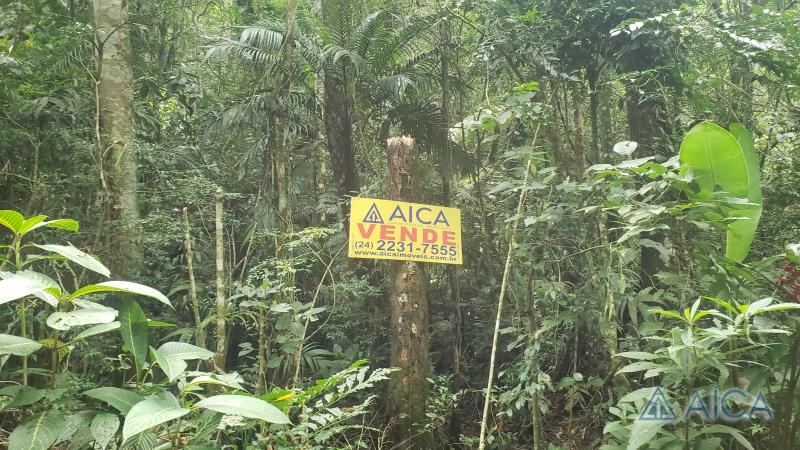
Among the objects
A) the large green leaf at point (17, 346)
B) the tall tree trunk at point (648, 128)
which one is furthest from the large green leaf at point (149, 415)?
the tall tree trunk at point (648, 128)

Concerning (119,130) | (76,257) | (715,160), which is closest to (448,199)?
(715,160)

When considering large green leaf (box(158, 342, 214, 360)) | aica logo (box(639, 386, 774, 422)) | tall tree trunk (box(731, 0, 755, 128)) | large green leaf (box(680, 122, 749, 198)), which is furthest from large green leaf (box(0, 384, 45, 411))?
tall tree trunk (box(731, 0, 755, 128))

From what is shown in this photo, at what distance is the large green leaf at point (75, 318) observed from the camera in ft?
4.59

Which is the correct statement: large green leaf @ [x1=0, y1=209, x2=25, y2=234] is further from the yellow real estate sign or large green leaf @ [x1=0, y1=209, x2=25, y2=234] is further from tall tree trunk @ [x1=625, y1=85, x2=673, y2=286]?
tall tree trunk @ [x1=625, y1=85, x2=673, y2=286]

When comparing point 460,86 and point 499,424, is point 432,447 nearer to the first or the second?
point 499,424

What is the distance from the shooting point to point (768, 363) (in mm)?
2164

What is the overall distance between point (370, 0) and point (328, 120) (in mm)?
1398

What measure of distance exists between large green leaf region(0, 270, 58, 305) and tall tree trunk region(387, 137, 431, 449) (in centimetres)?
225

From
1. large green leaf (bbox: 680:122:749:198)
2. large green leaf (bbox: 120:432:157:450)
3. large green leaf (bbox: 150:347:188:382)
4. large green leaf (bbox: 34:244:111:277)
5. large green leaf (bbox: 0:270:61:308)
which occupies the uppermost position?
large green leaf (bbox: 680:122:749:198)

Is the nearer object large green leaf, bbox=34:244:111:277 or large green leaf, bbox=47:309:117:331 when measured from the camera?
large green leaf, bbox=47:309:117:331

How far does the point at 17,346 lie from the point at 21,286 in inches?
8.2

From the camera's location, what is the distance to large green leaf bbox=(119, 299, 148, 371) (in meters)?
1.61

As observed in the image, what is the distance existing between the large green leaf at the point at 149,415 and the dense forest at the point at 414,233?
0.01m

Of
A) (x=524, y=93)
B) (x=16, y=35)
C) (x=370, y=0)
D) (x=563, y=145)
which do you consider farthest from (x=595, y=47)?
(x=16, y=35)
